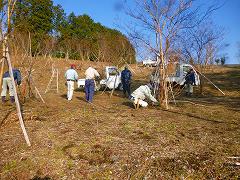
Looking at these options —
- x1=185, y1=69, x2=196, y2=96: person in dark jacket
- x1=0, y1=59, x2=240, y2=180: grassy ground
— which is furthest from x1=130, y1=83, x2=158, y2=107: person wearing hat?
x1=185, y1=69, x2=196, y2=96: person in dark jacket

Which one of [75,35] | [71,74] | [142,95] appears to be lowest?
[142,95]

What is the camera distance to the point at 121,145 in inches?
205

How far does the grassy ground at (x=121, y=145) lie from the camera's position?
13.6ft

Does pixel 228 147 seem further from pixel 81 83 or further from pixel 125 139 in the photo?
pixel 81 83

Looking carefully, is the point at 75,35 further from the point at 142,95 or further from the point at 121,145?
the point at 121,145

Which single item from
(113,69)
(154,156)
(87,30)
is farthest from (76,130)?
(87,30)

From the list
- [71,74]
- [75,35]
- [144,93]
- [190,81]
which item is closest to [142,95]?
[144,93]

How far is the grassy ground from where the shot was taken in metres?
4.16

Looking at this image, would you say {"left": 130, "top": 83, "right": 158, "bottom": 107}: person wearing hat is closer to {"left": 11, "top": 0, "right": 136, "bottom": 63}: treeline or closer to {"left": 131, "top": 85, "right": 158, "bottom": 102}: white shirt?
{"left": 131, "top": 85, "right": 158, "bottom": 102}: white shirt

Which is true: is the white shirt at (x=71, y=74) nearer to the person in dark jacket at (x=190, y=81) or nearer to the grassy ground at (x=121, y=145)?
the grassy ground at (x=121, y=145)

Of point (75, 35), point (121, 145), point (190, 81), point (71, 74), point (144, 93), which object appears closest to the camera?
point (121, 145)

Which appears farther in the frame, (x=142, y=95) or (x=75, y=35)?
(x=75, y=35)

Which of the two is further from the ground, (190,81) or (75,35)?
(75,35)

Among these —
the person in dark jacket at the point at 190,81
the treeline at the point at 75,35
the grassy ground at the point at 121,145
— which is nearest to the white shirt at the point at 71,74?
the grassy ground at the point at 121,145
